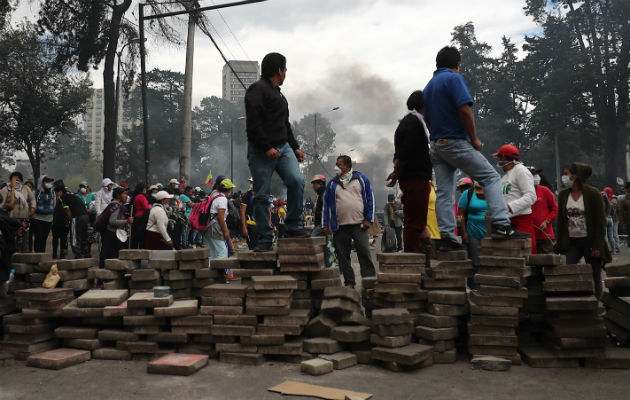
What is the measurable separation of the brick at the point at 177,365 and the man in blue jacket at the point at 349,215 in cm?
269

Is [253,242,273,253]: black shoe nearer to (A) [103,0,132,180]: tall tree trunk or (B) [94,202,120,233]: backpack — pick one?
(B) [94,202,120,233]: backpack

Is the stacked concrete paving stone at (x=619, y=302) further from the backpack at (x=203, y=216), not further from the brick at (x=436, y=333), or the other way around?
the backpack at (x=203, y=216)

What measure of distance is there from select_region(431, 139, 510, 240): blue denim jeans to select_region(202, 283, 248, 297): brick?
2.29 meters

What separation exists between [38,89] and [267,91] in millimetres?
23154

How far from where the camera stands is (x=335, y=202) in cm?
729

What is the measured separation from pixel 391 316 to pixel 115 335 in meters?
3.05

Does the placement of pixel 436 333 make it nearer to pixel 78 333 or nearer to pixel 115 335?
pixel 115 335

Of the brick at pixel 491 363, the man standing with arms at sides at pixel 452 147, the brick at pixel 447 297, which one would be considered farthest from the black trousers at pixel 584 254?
the brick at pixel 491 363

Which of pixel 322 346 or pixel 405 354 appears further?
pixel 322 346

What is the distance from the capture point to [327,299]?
5.52 metres

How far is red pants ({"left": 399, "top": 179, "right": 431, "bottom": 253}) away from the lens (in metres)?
5.78

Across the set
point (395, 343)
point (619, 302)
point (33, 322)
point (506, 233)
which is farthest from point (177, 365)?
point (619, 302)

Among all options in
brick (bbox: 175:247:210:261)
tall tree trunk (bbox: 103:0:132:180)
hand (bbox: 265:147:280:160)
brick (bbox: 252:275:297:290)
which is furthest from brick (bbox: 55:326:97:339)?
tall tree trunk (bbox: 103:0:132:180)

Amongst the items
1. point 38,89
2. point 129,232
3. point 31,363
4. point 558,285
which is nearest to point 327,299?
point 558,285
